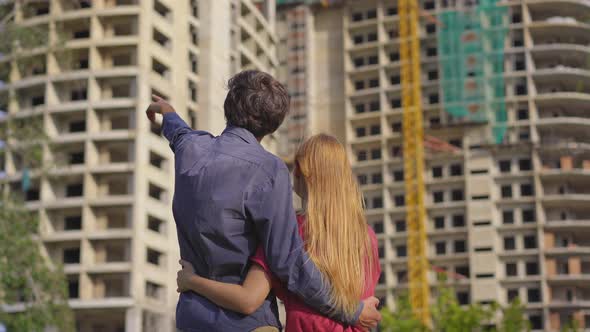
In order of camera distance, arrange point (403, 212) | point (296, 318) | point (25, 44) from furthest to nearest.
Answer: point (403, 212), point (25, 44), point (296, 318)

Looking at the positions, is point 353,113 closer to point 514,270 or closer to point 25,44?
point 514,270

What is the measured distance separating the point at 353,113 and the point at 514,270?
15807 millimetres

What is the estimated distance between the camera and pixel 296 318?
3.60m

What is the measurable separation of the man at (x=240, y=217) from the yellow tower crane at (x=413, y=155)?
66387 mm

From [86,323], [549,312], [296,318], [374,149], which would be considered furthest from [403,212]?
[296,318]

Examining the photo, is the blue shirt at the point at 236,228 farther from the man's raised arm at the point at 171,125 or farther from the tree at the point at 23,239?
the tree at the point at 23,239

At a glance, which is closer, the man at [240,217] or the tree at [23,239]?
the man at [240,217]

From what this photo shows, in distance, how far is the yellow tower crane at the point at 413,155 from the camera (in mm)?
69812

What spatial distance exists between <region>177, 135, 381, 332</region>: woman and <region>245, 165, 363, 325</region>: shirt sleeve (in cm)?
7

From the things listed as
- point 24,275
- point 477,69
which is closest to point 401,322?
point 477,69

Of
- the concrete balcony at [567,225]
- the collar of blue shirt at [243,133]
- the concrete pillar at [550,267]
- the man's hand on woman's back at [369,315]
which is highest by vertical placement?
the concrete balcony at [567,225]

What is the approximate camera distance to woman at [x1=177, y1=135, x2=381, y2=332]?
136 inches

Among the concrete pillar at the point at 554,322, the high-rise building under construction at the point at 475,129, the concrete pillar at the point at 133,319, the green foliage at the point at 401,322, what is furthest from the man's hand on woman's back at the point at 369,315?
the concrete pillar at the point at 554,322

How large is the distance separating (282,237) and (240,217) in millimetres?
155
